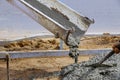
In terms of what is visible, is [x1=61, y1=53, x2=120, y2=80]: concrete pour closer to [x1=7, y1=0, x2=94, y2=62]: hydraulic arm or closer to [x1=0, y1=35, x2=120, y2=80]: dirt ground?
[x1=0, y1=35, x2=120, y2=80]: dirt ground

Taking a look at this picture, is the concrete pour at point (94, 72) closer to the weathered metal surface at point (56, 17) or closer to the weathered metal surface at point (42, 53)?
the weathered metal surface at point (56, 17)

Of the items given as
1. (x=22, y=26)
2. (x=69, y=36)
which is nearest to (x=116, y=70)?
(x=69, y=36)

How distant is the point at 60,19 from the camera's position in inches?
271

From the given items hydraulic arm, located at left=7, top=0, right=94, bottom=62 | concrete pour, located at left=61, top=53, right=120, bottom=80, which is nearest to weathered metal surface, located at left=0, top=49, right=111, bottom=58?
hydraulic arm, located at left=7, top=0, right=94, bottom=62

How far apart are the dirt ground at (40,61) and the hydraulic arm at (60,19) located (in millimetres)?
700

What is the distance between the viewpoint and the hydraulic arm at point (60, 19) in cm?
668

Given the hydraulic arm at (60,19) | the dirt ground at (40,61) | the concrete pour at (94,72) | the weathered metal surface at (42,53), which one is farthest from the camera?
the weathered metal surface at (42,53)

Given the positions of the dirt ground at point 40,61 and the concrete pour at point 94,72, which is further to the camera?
the dirt ground at point 40,61

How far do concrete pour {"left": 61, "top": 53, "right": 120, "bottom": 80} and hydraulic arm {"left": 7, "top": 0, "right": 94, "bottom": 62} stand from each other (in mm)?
555

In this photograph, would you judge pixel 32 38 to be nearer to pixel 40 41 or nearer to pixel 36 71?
pixel 40 41

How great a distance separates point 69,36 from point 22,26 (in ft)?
13.2

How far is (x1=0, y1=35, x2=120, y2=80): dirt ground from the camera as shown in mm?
6816

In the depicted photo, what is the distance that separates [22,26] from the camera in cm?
1046

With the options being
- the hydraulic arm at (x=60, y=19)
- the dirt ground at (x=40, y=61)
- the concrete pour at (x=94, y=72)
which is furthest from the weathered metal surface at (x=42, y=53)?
the concrete pour at (x=94, y=72)
